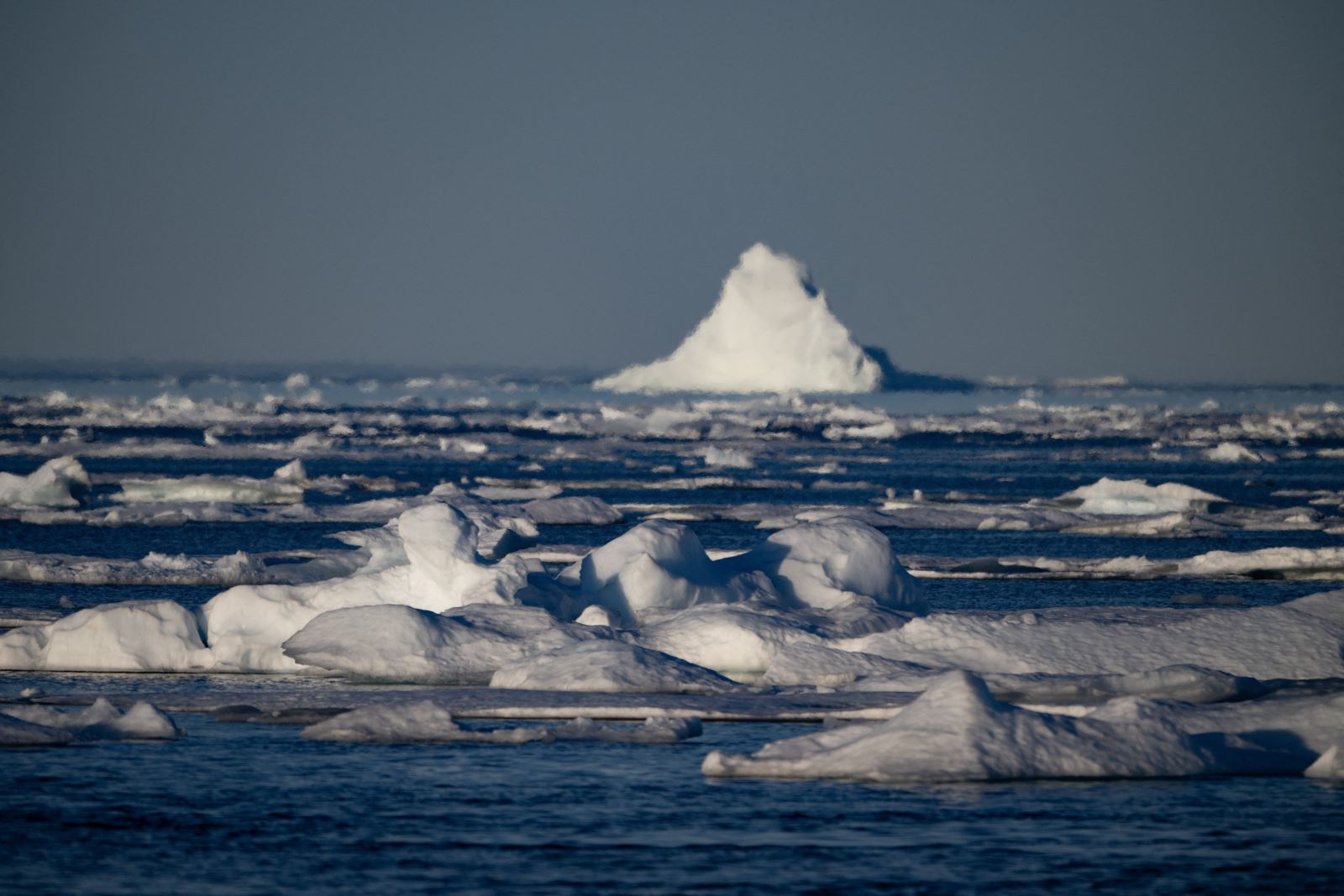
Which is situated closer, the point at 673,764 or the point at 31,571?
the point at 673,764

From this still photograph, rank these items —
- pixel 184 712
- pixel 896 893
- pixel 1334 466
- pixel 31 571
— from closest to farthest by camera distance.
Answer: pixel 896 893 → pixel 184 712 → pixel 31 571 → pixel 1334 466

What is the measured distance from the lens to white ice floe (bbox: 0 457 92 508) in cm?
3475

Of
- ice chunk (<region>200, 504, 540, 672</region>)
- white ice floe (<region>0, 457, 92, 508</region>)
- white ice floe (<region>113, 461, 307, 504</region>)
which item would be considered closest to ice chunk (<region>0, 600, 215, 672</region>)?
ice chunk (<region>200, 504, 540, 672</region>)

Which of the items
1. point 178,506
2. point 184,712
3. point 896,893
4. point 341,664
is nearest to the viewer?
point 896,893

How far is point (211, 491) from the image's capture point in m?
36.4

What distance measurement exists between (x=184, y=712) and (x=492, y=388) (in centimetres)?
13303

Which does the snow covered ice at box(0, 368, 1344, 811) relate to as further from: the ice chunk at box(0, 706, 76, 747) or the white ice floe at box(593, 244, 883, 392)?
the white ice floe at box(593, 244, 883, 392)

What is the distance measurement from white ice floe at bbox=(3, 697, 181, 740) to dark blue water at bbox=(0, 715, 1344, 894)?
0.23 meters

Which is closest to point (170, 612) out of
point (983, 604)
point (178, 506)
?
point (983, 604)

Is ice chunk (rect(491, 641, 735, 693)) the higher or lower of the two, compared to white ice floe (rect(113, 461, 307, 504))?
higher

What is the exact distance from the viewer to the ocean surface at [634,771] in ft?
32.2

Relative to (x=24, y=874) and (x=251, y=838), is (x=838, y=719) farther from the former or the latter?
(x=24, y=874)

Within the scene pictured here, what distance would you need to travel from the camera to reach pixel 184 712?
1420cm

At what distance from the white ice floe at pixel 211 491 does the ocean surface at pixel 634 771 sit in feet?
2.10
